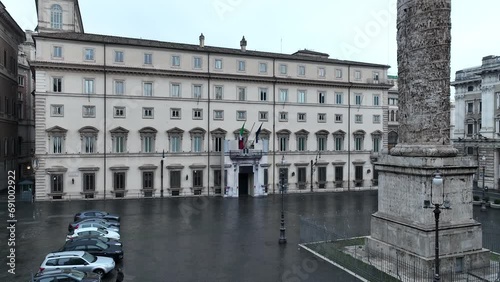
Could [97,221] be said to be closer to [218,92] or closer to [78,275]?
[78,275]

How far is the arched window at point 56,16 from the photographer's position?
160ft

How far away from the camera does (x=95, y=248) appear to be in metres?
19.7

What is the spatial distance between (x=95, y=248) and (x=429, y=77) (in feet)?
61.0

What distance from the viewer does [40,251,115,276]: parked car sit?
16969 mm

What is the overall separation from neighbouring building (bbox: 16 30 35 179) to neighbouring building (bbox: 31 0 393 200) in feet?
53.4

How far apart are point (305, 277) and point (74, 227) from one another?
15.7 meters

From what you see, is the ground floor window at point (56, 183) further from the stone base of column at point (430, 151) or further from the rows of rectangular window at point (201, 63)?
the stone base of column at point (430, 151)

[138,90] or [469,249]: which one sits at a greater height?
[138,90]

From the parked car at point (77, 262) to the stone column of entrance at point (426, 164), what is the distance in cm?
1350

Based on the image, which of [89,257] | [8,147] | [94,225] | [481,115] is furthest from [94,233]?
[481,115]

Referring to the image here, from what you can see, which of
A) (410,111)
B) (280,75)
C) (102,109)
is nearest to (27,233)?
(102,109)

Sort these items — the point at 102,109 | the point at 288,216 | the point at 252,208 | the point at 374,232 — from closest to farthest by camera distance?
the point at 374,232, the point at 288,216, the point at 252,208, the point at 102,109

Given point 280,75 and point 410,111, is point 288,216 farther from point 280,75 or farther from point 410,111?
point 280,75

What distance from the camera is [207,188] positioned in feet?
150
